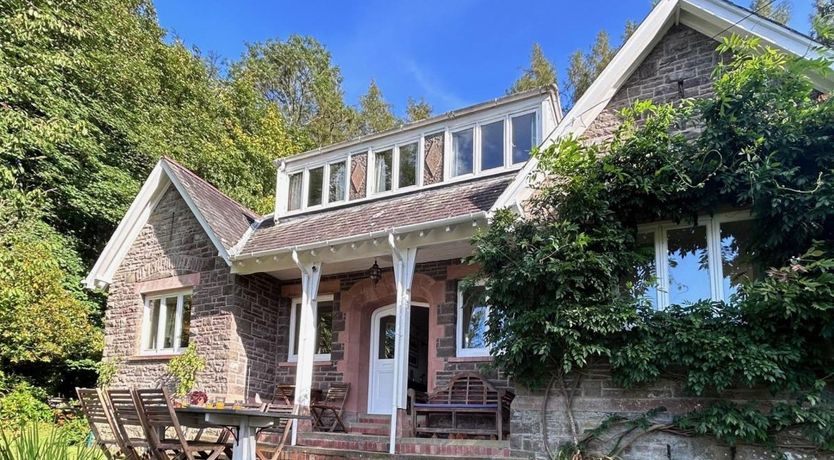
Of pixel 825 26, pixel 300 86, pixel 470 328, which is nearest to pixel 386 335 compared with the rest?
pixel 470 328

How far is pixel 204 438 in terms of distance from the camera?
1070 centimetres

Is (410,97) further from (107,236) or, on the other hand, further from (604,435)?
(604,435)

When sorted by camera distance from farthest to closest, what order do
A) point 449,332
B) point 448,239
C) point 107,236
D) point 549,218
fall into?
point 107,236 < point 449,332 < point 448,239 < point 549,218

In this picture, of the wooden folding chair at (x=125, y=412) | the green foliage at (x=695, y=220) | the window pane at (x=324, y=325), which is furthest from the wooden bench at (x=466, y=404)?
the wooden folding chair at (x=125, y=412)

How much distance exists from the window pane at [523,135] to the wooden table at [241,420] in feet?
19.3

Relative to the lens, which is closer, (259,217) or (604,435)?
(604,435)

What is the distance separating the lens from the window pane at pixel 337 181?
12656 millimetres

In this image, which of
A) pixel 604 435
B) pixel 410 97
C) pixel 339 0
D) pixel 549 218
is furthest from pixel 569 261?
pixel 410 97

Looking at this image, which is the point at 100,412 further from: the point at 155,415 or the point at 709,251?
the point at 709,251

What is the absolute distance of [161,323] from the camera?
41.3 ft

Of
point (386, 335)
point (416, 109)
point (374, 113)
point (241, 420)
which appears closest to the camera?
point (241, 420)

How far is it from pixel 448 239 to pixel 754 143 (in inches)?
162

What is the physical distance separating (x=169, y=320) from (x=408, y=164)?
589 centimetres

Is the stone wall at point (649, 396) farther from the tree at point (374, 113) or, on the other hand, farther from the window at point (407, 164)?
the tree at point (374, 113)
